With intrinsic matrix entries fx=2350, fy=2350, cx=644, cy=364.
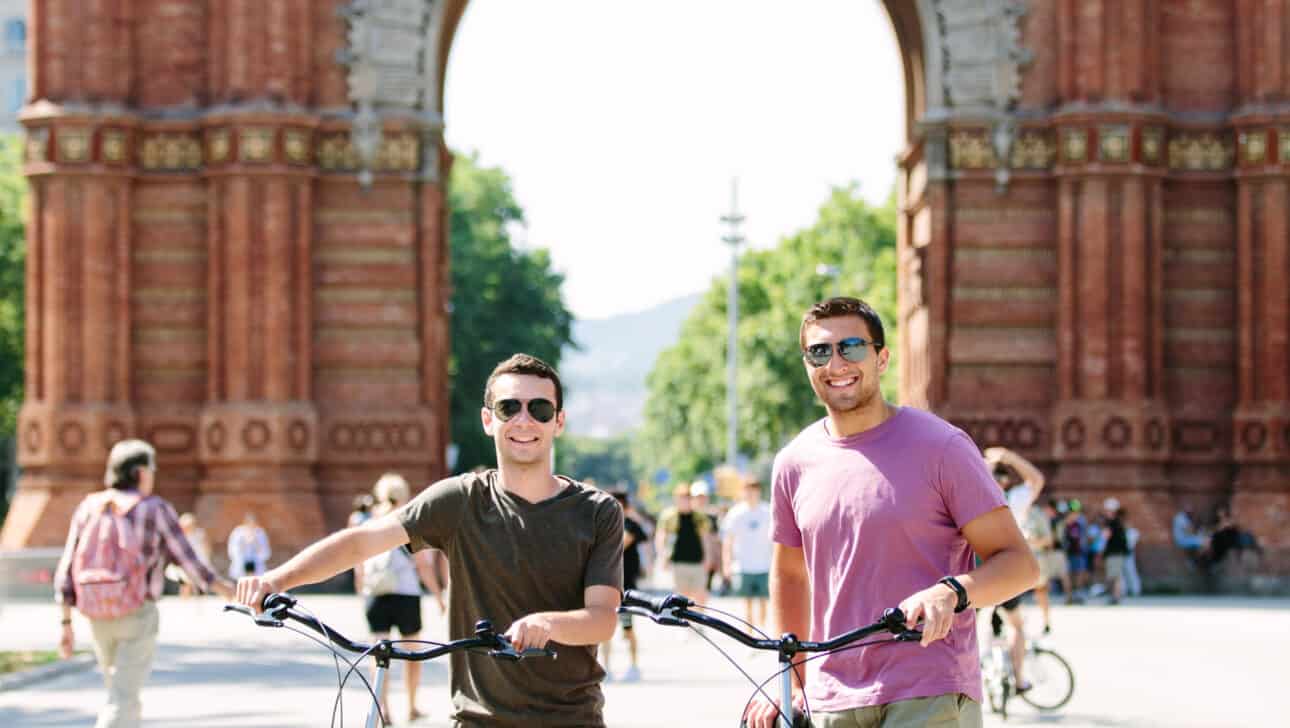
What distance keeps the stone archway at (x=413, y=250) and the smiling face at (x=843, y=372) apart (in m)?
28.1

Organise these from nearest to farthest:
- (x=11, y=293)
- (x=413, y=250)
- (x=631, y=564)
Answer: (x=631, y=564) → (x=413, y=250) → (x=11, y=293)

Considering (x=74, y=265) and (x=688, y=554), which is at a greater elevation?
(x=74, y=265)

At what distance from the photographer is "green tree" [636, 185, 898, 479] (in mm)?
87125

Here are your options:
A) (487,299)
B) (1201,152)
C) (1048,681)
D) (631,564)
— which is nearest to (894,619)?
(1048,681)

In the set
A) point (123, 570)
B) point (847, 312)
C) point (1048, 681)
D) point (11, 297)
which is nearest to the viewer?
point (847, 312)

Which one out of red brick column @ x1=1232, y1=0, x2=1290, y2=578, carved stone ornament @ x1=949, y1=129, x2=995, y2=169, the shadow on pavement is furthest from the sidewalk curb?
red brick column @ x1=1232, y1=0, x2=1290, y2=578

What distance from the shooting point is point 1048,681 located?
687 inches

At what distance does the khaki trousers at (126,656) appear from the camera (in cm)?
1240

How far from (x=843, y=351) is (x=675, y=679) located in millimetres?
14007

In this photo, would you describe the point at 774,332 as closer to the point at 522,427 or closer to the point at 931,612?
the point at 522,427

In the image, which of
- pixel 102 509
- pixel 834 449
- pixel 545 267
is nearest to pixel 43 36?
pixel 102 509

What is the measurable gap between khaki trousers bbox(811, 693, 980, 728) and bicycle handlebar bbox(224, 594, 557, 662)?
3.64 ft

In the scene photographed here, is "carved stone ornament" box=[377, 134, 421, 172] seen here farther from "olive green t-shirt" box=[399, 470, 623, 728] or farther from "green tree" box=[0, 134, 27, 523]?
"olive green t-shirt" box=[399, 470, 623, 728]

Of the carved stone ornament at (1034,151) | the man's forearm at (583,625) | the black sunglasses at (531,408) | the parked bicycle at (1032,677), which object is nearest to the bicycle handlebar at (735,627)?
the man's forearm at (583,625)
